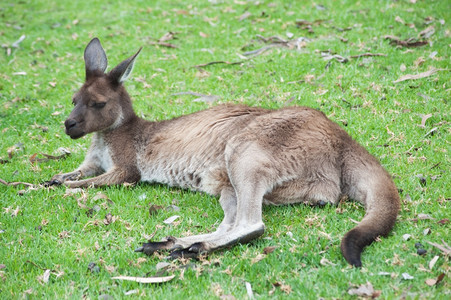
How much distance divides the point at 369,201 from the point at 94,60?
3.39 m

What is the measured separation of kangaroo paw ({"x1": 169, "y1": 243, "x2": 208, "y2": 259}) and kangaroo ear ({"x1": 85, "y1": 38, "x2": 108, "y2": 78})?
2700mm

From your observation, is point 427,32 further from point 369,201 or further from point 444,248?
point 444,248

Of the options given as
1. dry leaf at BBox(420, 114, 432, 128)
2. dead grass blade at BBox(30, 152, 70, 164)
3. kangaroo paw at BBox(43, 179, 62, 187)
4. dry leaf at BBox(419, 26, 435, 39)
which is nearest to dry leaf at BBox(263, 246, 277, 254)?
kangaroo paw at BBox(43, 179, 62, 187)

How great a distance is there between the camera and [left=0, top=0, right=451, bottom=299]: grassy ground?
3.60 m

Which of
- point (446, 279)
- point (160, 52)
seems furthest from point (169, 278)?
point (160, 52)

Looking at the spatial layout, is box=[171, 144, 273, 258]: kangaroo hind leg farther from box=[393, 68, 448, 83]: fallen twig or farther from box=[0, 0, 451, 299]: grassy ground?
box=[393, 68, 448, 83]: fallen twig

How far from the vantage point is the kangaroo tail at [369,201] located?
361 cm

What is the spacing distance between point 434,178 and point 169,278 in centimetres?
268

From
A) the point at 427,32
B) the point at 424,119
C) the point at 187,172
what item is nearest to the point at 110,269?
the point at 187,172

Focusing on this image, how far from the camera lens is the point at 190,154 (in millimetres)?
5262

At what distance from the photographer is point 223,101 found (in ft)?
23.0

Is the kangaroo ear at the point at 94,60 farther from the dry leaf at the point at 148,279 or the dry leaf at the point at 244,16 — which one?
the dry leaf at the point at 244,16

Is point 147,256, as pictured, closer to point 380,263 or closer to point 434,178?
point 380,263

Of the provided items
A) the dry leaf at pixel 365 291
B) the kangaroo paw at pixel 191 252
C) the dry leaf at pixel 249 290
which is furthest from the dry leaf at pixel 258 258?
the dry leaf at pixel 365 291
